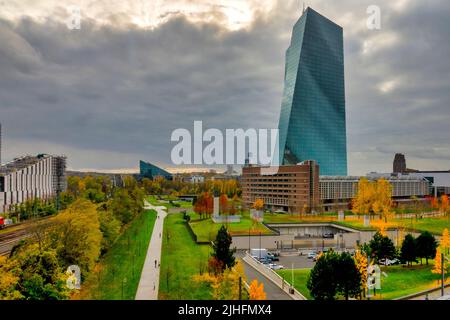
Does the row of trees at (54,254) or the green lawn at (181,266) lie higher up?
the row of trees at (54,254)

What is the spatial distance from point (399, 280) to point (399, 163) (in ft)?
233

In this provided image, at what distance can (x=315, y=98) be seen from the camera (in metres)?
58.7

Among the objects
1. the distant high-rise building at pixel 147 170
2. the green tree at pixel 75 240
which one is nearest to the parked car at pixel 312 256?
the green tree at pixel 75 240

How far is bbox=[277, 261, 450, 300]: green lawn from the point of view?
13589 millimetres

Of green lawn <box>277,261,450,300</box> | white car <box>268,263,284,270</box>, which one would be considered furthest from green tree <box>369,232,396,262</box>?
white car <box>268,263,284,270</box>

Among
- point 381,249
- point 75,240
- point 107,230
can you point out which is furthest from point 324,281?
point 107,230

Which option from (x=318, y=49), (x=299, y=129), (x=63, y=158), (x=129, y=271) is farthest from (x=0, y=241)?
(x=318, y=49)

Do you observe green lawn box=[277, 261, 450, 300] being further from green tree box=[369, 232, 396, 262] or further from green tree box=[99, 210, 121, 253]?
green tree box=[99, 210, 121, 253]

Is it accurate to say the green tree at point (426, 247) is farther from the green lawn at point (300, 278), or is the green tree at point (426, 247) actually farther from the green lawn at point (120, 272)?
the green lawn at point (120, 272)

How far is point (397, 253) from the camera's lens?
18.5 metres

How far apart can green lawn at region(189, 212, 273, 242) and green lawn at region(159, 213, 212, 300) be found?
33.0 inches

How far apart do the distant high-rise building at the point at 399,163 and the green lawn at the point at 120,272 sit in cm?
6835

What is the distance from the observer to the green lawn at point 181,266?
13.2m
